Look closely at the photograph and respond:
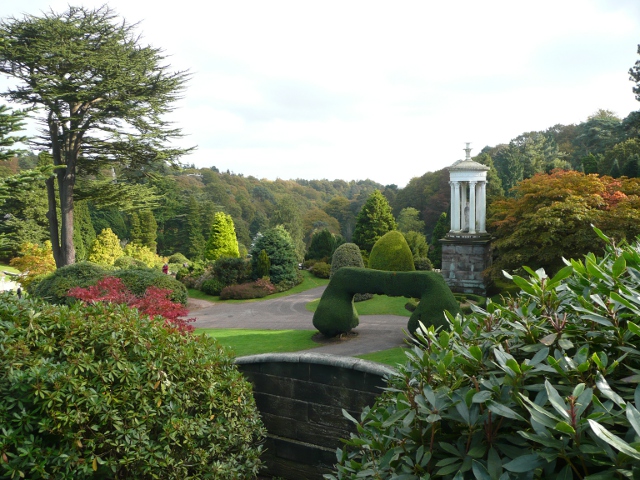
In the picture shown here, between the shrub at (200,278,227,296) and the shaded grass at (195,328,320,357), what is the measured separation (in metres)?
10.4

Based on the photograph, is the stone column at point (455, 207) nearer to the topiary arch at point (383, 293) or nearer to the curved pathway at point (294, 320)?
the curved pathway at point (294, 320)

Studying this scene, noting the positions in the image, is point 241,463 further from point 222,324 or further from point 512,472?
point 222,324

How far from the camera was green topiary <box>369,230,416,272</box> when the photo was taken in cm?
2017

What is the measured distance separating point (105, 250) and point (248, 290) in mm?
12212

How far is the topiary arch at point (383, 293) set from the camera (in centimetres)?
1122

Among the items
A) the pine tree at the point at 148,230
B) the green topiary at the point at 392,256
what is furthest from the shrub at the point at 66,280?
the pine tree at the point at 148,230

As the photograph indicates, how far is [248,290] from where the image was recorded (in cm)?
2433

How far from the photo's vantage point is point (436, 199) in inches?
1564

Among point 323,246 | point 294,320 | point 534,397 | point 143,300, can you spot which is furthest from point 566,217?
point 323,246

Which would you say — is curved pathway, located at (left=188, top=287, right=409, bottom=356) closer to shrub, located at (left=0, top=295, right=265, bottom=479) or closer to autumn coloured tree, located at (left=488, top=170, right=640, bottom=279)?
autumn coloured tree, located at (left=488, top=170, right=640, bottom=279)

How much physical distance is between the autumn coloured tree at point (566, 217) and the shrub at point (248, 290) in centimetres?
1131

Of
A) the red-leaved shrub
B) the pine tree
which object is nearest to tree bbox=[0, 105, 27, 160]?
the red-leaved shrub

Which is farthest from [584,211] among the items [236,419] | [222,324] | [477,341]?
[477,341]

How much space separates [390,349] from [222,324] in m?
8.21
